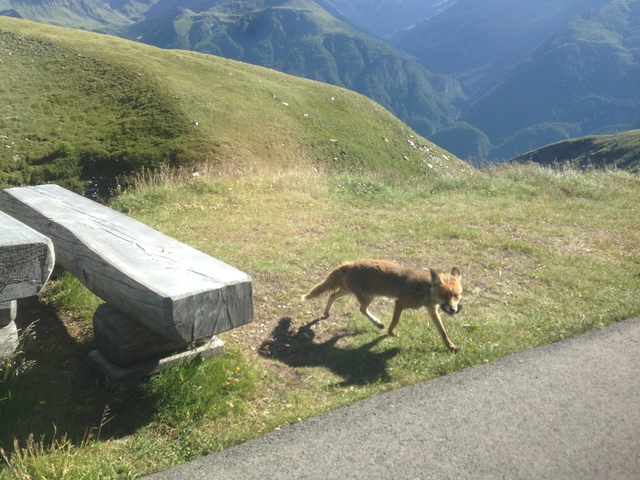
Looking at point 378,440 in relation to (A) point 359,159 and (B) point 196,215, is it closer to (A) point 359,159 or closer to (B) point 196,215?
(B) point 196,215

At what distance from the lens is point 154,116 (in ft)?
173

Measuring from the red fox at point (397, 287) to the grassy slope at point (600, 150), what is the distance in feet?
376

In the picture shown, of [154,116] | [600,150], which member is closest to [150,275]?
[154,116]

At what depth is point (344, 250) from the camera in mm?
9852

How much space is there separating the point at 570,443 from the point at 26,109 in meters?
56.3

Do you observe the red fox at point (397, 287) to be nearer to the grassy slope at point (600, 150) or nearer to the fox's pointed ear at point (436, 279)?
the fox's pointed ear at point (436, 279)

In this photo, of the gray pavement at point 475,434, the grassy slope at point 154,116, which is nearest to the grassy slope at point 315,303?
the gray pavement at point 475,434

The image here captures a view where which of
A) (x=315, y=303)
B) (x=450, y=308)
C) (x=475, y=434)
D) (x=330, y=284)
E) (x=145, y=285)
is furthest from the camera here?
(x=315, y=303)

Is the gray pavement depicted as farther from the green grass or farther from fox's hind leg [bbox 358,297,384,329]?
fox's hind leg [bbox 358,297,384,329]

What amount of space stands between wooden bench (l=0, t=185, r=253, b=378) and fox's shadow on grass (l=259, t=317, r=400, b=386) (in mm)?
1459

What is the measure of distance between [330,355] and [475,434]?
2111 mm

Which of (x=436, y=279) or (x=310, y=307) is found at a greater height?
(x=436, y=279)

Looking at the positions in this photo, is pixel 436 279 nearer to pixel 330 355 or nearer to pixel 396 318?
pixel 396 318

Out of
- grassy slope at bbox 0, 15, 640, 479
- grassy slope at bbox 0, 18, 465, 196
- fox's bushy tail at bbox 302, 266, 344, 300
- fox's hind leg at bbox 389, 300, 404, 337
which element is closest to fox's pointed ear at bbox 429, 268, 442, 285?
fox's hind leg at bbox 389, 300, 404, 337
